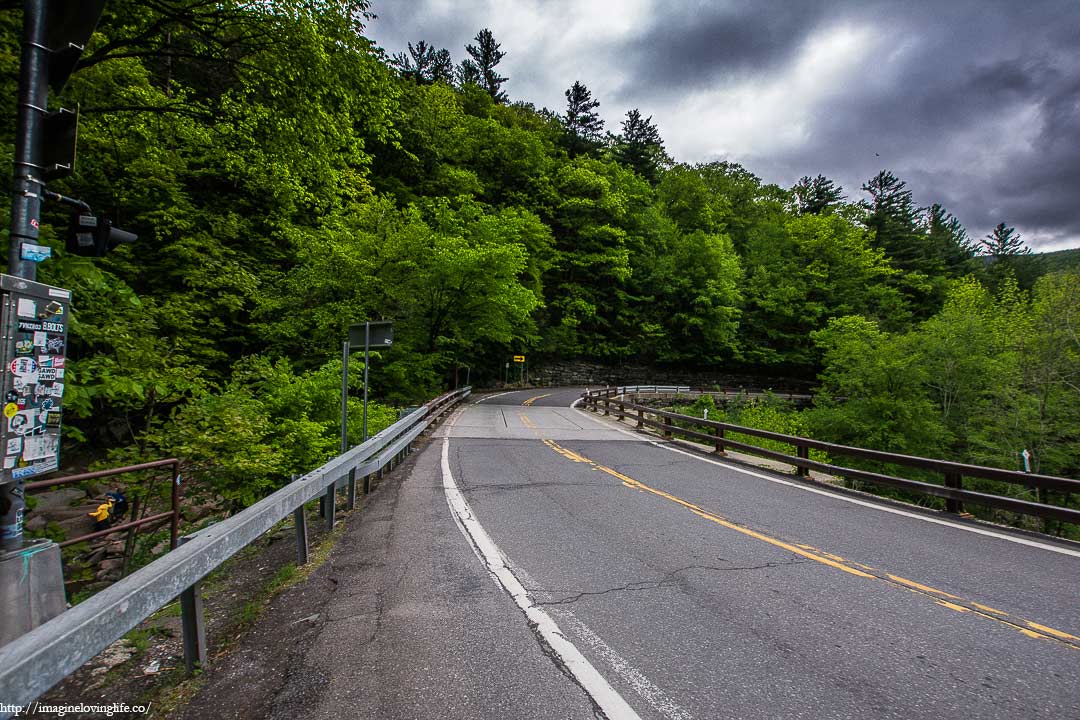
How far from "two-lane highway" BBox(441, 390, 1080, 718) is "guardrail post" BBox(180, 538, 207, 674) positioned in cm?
198

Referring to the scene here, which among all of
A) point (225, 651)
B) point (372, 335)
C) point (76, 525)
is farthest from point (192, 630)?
point (76, 525)

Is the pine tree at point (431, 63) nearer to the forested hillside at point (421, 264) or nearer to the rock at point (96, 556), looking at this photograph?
the forested hillside at point (421, 264)

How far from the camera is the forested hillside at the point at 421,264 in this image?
21.6 feet

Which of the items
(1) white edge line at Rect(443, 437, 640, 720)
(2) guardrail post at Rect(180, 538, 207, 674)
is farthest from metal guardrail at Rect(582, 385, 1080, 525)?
(2) guardrail post at Rect(180, 538, 207, 674)

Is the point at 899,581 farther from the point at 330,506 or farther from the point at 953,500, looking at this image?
the point at 330,506

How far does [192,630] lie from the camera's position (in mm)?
2754

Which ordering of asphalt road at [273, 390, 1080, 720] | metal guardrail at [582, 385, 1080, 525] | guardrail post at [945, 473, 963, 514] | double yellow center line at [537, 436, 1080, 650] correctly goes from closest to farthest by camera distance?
asphalt road at [273, 390, 1080, 720]
double yellow center line at [537, 436, 1080, 650]
metal guardrail at [582, 385, 1080, 525]
guardrail post at [945, 473, 963, 514]

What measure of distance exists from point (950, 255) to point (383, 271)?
61.5 m

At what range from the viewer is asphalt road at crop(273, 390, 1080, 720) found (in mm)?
2539

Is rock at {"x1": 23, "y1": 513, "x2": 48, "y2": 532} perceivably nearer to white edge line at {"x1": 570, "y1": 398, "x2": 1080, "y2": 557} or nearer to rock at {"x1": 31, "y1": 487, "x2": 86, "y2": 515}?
rock at {"x1": 31, "y1": 487, "x2": 86, "y2": 515}

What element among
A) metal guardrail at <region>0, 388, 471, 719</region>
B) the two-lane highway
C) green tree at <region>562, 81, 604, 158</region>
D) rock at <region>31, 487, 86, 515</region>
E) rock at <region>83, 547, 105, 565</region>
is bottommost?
rock at <region>83, 547, 105, 565</region>

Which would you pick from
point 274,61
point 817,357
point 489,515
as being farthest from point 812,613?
point 817,357

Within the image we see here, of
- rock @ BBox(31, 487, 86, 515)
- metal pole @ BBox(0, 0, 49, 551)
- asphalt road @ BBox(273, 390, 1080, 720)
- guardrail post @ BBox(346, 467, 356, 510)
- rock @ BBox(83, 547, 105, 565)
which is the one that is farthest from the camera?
rock @ BBox(31, 487, 86, 515)

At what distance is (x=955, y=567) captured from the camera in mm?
4535
